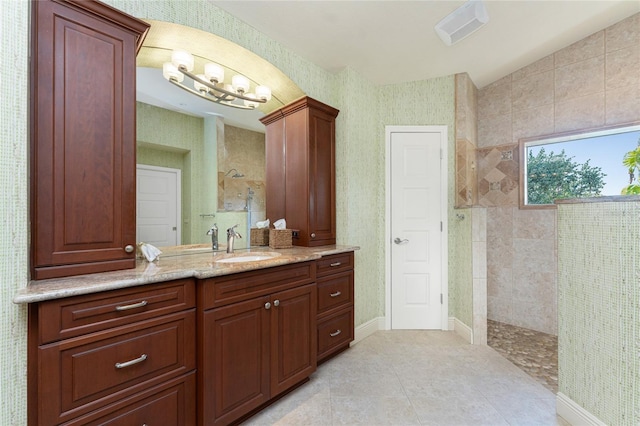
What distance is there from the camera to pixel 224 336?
1476mm

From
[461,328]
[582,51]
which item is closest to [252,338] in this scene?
[461,328]

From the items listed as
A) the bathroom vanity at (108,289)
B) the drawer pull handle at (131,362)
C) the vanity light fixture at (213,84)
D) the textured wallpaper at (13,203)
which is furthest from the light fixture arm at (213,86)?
the drawer pull handle at (131,362)

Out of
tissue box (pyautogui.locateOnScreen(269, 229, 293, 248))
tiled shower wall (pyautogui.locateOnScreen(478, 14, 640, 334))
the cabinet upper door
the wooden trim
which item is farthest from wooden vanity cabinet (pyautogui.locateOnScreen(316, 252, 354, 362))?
tiled shower wall (pyautogui.locateOnScreen(478, 14, 640, 334))

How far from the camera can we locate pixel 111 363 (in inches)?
45.3

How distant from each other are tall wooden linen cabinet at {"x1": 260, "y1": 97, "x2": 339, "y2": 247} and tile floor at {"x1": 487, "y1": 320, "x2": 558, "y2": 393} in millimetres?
1928

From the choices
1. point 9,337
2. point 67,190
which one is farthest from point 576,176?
point 9,337

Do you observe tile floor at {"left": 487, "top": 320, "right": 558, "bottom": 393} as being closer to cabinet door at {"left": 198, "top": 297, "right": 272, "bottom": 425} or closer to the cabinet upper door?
cabinet door at {"left": 198, "top": 297, "right": 272, "bottom": 425}

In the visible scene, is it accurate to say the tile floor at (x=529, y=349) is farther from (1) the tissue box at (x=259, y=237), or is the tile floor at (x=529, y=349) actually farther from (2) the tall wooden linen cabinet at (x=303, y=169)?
(1) the tissue box at (x=259, y=237)

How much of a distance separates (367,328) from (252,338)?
166cm

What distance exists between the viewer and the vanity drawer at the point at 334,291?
2.27 metres

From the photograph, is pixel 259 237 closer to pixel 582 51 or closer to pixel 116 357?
pixel 116 357

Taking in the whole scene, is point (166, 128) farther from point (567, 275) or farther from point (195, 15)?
point (567, 275)

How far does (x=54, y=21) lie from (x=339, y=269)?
225 cm

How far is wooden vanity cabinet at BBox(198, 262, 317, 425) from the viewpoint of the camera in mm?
1411
